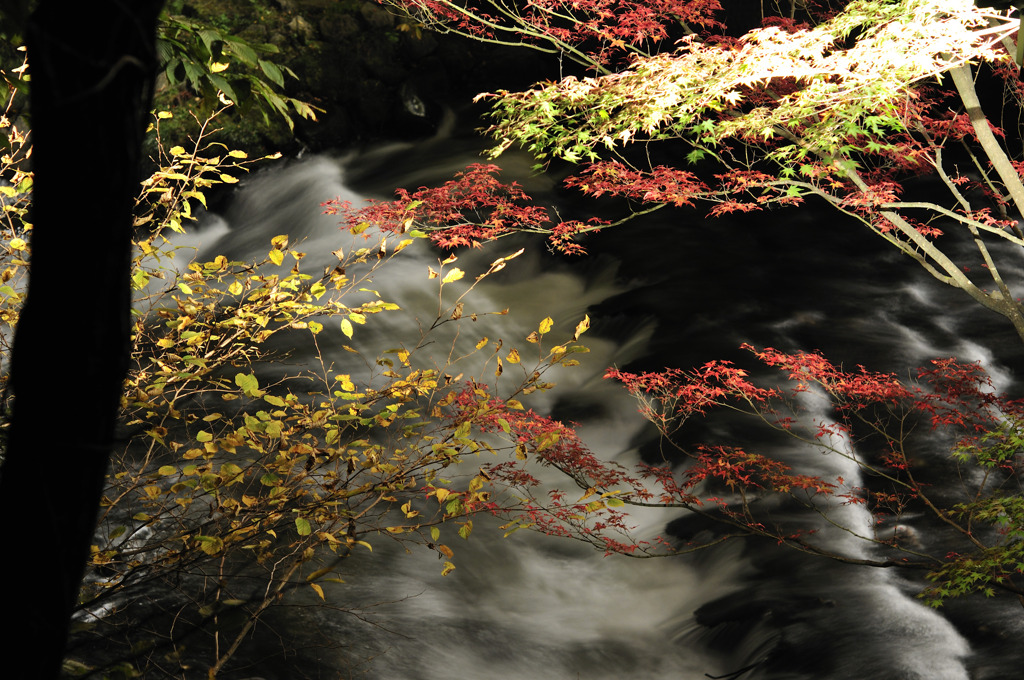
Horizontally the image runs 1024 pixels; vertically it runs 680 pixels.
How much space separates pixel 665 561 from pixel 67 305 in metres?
6.41

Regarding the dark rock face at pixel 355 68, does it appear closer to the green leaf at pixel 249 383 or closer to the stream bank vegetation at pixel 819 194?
the stream bank vegetation at pixel 819 194

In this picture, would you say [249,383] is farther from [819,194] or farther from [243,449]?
[819,194]

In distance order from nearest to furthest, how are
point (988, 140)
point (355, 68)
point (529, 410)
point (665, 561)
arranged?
1. point (529, 410)
2. point (988, 140)
3. point (665, 561)
4. point (355, 68)

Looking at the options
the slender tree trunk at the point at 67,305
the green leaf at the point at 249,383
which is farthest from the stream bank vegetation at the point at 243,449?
the slender tree trunk at the point at 67,305

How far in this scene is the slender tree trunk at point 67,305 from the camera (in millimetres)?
1225

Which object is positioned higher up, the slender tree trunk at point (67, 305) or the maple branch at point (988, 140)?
the slender tree trunk at point (67, 305)

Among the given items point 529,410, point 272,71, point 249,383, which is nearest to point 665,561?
point 529,410

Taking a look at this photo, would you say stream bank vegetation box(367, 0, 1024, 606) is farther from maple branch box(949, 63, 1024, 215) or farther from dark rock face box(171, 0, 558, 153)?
dark rock face box(171, 0, 558, 153)

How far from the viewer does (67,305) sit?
126cm

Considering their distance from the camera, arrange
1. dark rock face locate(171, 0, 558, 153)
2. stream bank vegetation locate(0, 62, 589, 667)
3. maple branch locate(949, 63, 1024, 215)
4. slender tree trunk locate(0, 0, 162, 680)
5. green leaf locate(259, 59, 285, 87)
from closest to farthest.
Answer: slender tree trunk locate(0, 0, 162, 680)
green leaf locate(259, 59, 285, 87)
stream bank vegetation locate(0, 62, 589, 667)
maple branch locate(949, 63, 1024, 215)
dark rock face locate(171, 0, 558, 153)

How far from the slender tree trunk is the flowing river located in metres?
1.72

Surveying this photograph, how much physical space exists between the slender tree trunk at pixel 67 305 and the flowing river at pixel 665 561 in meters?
1.72

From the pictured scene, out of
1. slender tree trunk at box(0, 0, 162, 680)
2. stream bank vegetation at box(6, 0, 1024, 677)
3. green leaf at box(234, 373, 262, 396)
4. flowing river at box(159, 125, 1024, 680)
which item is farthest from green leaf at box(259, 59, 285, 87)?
flowing river at box(159, 125, 1024, 680)

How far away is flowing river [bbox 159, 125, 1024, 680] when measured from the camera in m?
5.44
